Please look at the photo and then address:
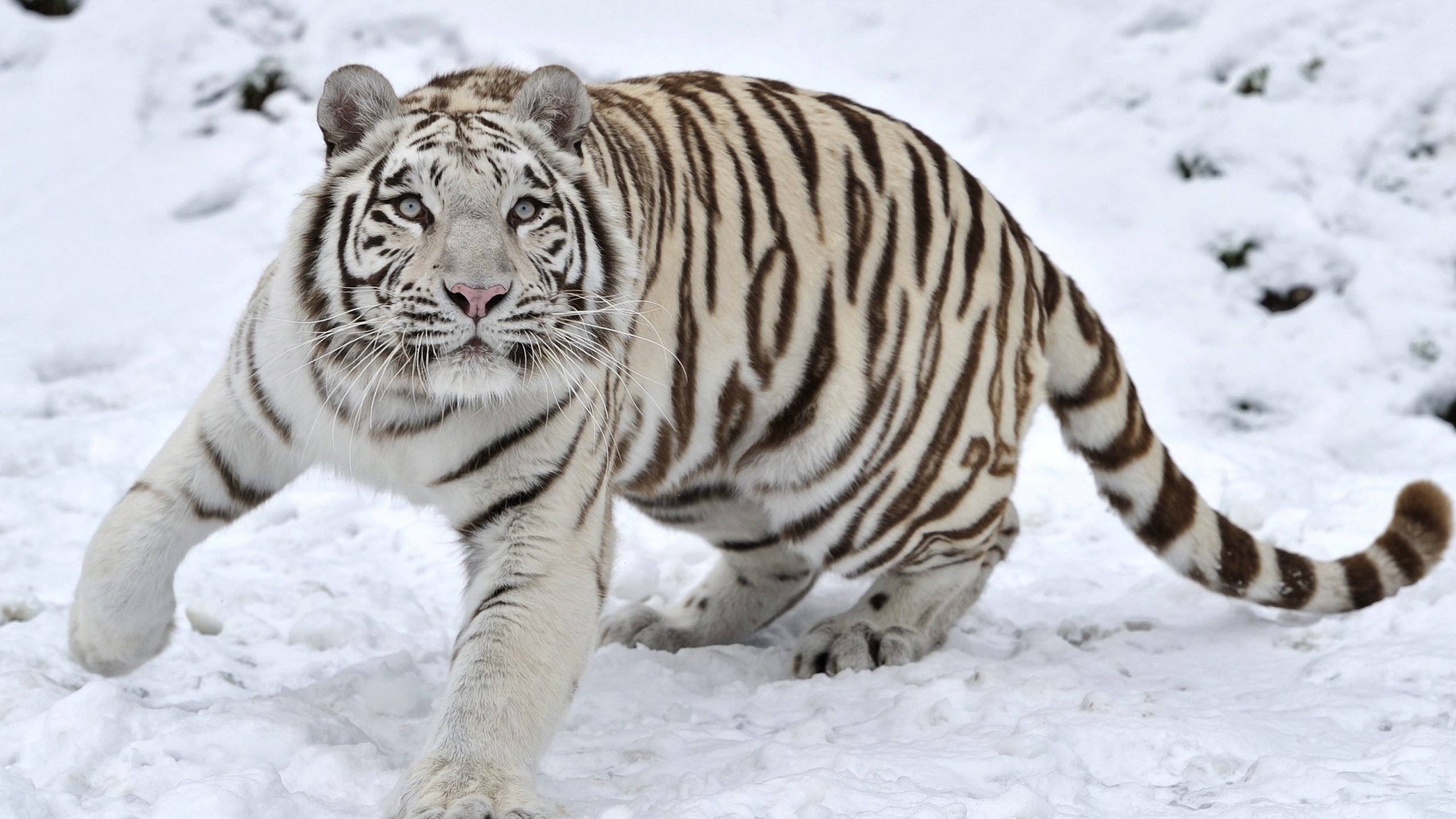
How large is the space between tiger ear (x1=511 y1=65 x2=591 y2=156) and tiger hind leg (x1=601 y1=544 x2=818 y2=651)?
1462 millimetres

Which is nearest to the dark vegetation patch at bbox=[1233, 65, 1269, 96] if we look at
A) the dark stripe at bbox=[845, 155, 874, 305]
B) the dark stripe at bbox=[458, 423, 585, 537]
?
the dark stripe at bbox=[845, 155, 874, 305]

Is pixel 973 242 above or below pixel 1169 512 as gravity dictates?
above

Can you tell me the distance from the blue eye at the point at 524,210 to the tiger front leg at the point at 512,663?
540 mm

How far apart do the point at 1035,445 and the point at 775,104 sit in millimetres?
2215

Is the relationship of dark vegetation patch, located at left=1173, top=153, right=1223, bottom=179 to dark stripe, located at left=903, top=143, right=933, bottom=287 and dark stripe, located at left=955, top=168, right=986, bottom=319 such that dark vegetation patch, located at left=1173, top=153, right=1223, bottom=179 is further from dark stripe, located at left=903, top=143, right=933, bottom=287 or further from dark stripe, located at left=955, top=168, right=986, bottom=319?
dark stripe, located at left=903, top=143, right=933, bottom=287

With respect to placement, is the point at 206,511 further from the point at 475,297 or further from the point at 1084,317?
the point at 1084,317

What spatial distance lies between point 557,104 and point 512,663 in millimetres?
1045

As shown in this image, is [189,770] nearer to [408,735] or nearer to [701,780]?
[408,735]

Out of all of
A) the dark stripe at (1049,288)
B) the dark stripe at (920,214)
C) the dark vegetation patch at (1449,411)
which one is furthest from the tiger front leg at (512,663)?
the dark vegetation patch at (1449,411)

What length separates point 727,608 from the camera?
153 inches

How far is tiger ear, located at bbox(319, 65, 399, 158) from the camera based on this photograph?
260 cm

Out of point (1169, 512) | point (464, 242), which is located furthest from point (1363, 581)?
point (464, 242)

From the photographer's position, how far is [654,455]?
3227 mm

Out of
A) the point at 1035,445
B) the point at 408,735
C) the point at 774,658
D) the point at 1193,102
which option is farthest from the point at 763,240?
the point at 1193,102
